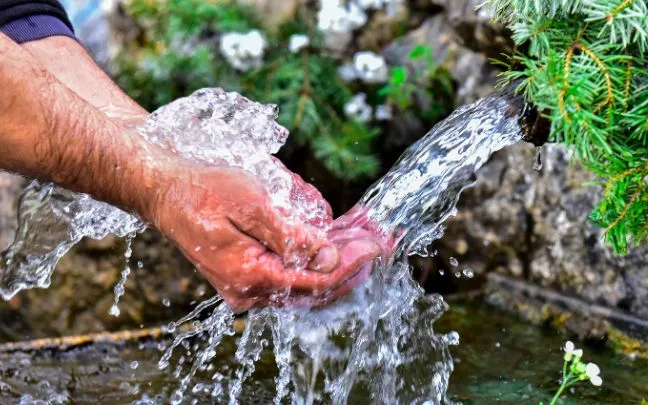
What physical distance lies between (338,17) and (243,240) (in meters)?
2.10

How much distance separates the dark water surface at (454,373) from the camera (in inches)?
99.0

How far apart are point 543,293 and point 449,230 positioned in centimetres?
49

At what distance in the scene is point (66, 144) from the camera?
1.86 metres

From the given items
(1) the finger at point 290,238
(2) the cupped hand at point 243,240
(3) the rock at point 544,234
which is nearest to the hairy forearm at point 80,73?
(2) the cupped hand at point 243,240

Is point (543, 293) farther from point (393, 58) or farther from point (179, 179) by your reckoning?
point (179, 179)

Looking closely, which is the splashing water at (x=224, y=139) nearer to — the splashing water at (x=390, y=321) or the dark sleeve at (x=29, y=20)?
the splashing water at (x=390, y=321)

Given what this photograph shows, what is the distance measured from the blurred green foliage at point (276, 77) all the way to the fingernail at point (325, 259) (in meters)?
1.54

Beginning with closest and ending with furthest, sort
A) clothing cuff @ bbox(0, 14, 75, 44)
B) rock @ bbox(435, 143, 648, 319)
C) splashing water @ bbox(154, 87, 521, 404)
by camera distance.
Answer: splashing water @ bbox(154, 87, 521, 404) → clothing cuff @ bbox(0, 14, 75, 44) → rock @ bbox(435, 143, 648, 319)

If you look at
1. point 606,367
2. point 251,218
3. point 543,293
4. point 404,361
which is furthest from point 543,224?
point 251,218

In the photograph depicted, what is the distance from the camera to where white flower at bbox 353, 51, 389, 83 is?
365 centimetres

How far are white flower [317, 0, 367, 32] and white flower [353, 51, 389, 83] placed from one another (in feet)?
0.46

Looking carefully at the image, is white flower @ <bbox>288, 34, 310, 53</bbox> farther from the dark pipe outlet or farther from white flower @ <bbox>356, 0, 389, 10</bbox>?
the dark pipe outlet

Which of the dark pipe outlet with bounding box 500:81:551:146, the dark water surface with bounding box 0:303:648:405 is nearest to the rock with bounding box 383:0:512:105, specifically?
the dark water surface with bounding box 0:303:648:405

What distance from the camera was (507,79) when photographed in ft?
6.17
